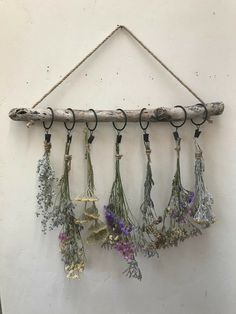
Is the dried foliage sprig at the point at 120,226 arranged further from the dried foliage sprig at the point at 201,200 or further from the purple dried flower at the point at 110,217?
the dried foliage sprig at the point at 201,200

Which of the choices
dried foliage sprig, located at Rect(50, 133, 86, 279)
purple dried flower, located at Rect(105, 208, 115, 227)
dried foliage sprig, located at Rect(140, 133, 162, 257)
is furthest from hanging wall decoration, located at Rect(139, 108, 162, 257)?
dried foliage sprig, located at Rect(50, 133, 86, 279)

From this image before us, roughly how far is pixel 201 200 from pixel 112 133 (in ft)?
1.26

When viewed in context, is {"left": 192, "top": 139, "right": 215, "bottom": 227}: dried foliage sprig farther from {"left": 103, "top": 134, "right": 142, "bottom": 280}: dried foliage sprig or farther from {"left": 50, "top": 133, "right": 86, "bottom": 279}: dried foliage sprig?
{"left": 50, "top": 133, "right": 86, "bottom": 279}: dried foliage sprig

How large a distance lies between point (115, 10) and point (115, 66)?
19 cm

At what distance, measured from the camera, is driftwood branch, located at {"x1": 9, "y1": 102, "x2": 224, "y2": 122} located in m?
1.09

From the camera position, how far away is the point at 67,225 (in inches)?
45.3

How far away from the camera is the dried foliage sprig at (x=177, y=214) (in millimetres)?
1198

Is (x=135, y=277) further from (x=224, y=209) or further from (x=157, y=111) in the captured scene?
(x=157, y=111)

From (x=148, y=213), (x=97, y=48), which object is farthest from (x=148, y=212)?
(x=97, y=48)

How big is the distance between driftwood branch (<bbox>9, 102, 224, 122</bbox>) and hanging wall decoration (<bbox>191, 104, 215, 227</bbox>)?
0.04 metres

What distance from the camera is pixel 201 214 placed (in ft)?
3.83

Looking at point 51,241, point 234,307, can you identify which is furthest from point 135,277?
point 234,307

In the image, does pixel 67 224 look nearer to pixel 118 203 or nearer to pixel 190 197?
pixel 118 203

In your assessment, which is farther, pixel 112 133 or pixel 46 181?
A: pixel 112 133
